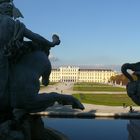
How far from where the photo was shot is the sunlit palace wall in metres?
136

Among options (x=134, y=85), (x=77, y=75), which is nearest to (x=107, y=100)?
(x=134, y=85)

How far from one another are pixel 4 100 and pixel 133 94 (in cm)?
195

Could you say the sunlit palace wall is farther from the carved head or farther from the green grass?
the carved head

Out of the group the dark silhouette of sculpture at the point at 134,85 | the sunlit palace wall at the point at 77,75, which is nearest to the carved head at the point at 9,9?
the dark silhouette of sculpture at the point at 134,85

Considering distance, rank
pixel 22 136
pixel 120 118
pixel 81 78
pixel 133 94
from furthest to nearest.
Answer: pixel 81 78
pixel 120 118
pixel 133 94
pixel 22 136

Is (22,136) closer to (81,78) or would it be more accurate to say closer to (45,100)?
(45,100)

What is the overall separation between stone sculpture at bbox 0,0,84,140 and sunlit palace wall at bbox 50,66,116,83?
12968 centimetres

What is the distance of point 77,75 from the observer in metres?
137

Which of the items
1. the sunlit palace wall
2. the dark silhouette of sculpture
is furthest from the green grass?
the sunlit palace wall

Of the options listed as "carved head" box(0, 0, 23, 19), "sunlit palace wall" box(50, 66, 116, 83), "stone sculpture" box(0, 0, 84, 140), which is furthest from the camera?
"sunlit palace wall" box(50, 66, 116, 83)

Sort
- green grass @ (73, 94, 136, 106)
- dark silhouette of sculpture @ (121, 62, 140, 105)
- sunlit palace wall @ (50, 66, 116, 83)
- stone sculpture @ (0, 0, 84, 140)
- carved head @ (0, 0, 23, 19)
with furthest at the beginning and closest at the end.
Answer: sunlit palace wall @ (50, 66, 116, 83)
green grass @ (73, 94, 136, 106)
dark silhouette of sculpture @ (121, 62, 140, 105)
carved head @ (0, 0, 23, 19)
stone sculpture @ (0, 0, 84, 140)

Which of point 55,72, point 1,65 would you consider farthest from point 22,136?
point 55,72

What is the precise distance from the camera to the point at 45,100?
5.76 meters

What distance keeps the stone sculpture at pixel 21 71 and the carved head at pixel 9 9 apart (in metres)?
0.09
